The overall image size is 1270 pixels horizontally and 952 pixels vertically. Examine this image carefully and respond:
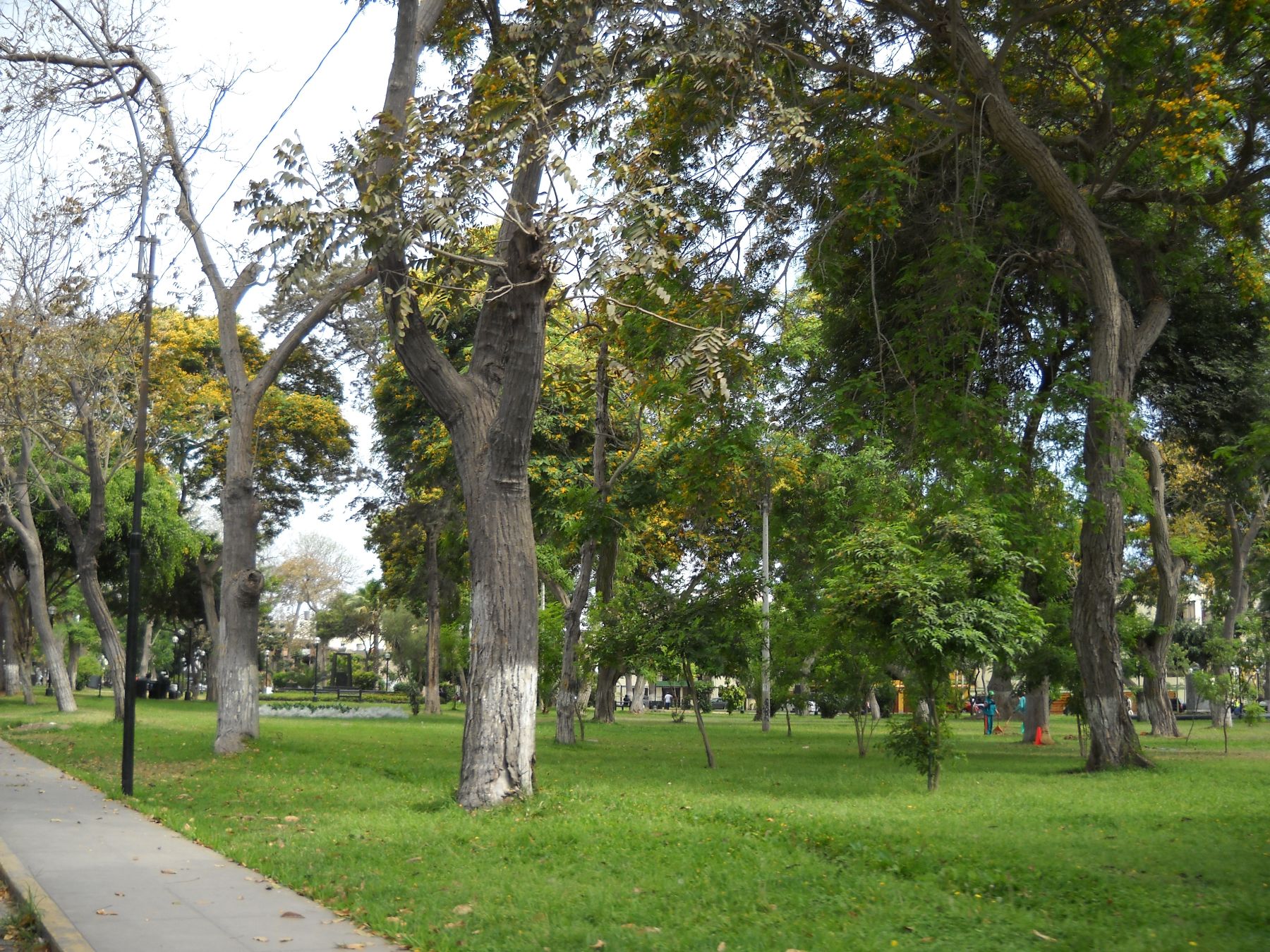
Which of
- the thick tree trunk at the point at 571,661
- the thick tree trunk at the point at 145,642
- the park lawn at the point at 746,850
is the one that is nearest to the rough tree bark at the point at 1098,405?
the park lawn at the point at 746,850

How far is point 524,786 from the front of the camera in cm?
1220

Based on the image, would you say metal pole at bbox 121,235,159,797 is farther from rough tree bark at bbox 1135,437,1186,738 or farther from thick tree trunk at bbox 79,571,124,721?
rough tree bark at bbox 1135,437,1186,738

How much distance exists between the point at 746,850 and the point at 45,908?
5.07 m

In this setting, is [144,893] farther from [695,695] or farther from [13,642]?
[13,642]

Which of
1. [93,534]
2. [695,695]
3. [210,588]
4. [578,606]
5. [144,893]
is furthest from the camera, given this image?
[210,588]

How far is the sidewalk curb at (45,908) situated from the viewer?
6.53 metres

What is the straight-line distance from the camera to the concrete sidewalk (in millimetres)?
6699

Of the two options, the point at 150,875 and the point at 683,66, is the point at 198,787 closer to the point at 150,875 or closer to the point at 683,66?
the point at 150,875

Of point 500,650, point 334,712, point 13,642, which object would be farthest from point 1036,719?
point 13,642

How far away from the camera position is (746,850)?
368 inches

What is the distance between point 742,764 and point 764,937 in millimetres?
14203

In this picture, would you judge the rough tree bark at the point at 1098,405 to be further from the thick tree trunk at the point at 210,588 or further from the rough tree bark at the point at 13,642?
the rough tree bark at the point at 13,642

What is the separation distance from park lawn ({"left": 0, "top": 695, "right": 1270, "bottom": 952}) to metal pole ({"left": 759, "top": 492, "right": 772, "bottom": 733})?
2.58m

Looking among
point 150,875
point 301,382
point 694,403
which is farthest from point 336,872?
point 301,382
